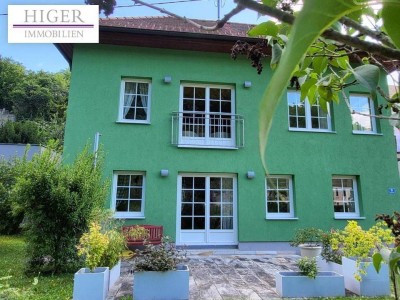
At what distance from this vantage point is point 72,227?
6383mm

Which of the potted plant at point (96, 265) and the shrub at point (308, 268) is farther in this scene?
the shrub at point (308, 268)

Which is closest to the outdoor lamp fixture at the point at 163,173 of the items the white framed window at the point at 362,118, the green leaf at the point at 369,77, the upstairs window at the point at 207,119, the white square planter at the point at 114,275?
the upstairs window at the point at 207,119

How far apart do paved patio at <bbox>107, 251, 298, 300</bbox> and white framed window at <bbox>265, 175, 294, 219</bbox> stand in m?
1.37

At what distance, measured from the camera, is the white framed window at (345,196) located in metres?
10.0

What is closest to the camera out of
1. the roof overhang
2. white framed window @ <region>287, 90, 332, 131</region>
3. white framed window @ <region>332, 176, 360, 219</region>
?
the roof overhang

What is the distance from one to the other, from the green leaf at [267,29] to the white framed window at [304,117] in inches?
384

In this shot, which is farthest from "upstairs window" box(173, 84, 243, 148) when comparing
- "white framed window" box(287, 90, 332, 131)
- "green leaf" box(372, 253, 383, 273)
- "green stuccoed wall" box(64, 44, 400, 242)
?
"green leaf" box(372, 253, 383, 273)

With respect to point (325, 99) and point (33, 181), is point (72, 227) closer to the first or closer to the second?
point (33, 181)

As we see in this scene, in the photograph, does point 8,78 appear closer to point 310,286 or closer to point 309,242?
point 309,242

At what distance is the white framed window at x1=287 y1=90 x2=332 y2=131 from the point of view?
10312 millimetres

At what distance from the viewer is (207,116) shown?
32.3 ft

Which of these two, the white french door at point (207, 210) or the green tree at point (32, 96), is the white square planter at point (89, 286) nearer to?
the white french door at point (207, 210)

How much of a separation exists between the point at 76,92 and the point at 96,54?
138 cm

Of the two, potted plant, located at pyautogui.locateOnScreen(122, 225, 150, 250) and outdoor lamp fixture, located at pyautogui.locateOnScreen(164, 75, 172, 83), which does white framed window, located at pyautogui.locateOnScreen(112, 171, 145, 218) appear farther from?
outdoor lamp fixture, located at pyautogui.locateOnScreen(164, 75, 172, 83)
